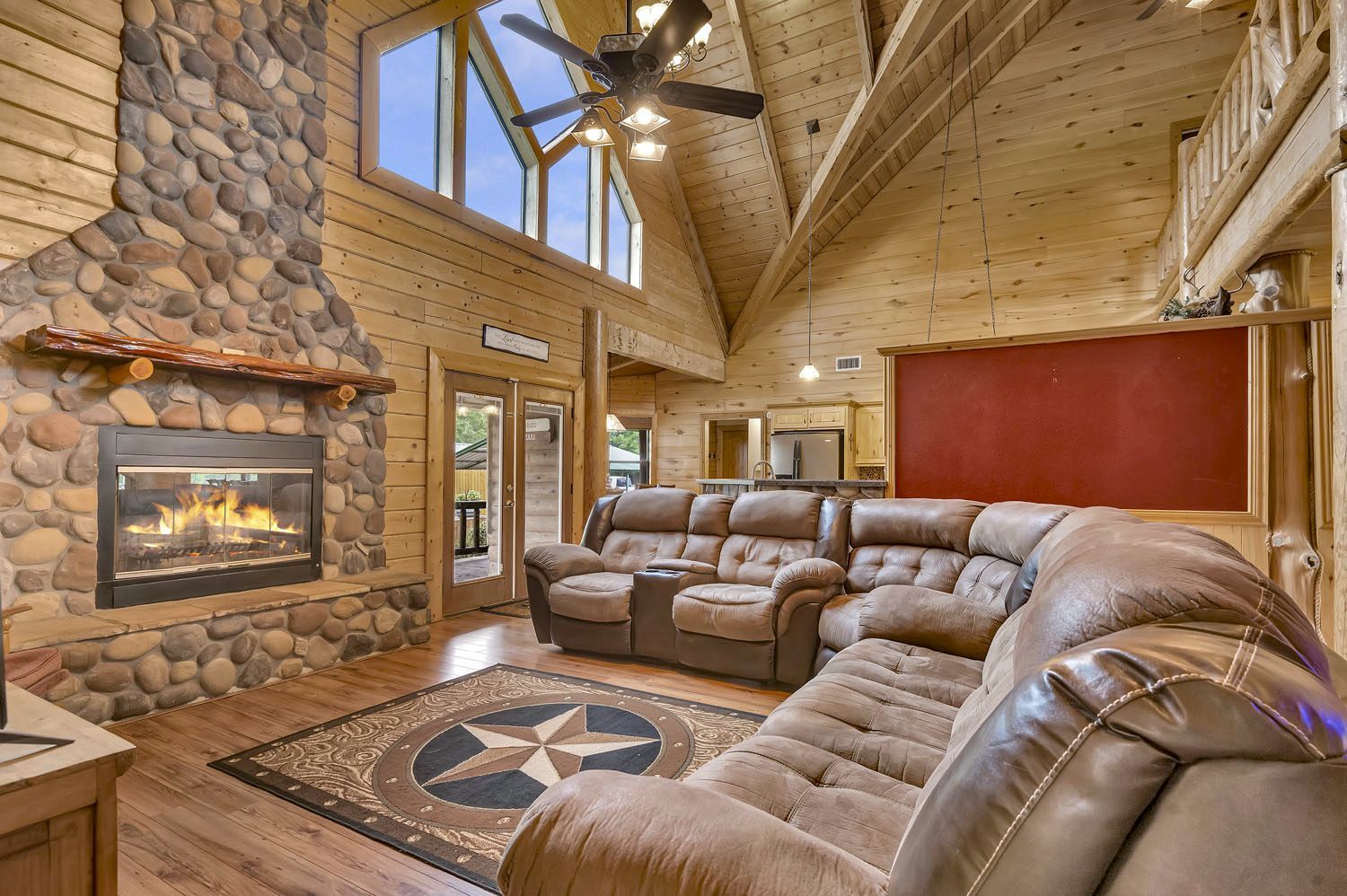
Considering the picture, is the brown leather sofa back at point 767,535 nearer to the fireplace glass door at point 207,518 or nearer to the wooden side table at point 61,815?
the fireplace glass door at point 207,518

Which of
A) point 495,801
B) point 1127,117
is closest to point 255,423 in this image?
point 495,801

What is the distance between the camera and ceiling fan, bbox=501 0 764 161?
2965mm

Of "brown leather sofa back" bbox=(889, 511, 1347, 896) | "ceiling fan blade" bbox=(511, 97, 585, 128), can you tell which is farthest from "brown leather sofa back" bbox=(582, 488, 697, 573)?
"brown leather sofa back" bbox=(889, 511, 1347, 896)

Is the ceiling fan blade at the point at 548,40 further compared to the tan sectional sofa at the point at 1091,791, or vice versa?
the ceiling fan blade at the point at 548,40

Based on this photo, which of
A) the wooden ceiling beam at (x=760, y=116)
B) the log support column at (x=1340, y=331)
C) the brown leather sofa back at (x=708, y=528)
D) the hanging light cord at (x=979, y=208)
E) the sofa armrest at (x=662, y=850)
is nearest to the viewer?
the sofa armrest at (x=662, y=850)

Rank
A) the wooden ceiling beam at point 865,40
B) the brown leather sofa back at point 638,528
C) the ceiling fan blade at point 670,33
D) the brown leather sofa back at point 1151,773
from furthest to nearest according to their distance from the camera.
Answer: the wooden ceiling beam at point 865,40, the brown leather sofa back at point 638,528, the ceiling fan blade at point 670,33, the brown leather sofa back at point 1151,773

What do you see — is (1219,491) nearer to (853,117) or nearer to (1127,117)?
(853,117)

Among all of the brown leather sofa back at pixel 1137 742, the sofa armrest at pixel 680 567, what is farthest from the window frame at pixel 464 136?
the brown leather sofa back at pixel 1137 742

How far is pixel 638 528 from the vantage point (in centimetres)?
454

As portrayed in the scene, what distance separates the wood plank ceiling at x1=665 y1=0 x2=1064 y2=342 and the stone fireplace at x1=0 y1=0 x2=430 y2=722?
13.0 ft

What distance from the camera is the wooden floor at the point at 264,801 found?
1846mm

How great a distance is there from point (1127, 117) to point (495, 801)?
8.78 meters

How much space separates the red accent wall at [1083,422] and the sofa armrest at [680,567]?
4.63ft

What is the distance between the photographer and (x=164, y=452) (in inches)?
133
